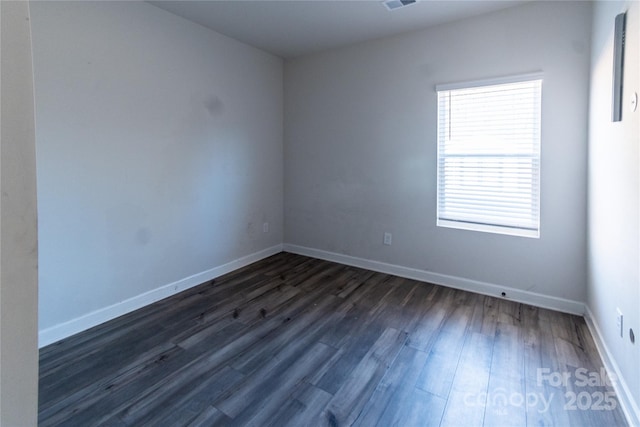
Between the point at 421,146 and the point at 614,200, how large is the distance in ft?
5.58

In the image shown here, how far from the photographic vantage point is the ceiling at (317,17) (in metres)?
2.74

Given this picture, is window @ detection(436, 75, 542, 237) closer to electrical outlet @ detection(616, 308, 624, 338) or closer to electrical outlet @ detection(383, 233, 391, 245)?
electrical outlet @ detection(383, 233, 391, 245)

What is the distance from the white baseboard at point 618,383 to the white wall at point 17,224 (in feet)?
7.58

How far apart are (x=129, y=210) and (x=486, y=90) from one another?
3.40m

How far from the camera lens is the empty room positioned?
1765 millimetres

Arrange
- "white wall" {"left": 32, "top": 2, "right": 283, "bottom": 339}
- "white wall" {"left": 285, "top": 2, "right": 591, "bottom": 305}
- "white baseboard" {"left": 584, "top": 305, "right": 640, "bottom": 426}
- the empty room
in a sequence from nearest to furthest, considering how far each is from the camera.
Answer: "white baseboard" {"left": 584, "top": 305, "right": 640, "bottom": 426} < the empty room < "white wall" {"left": 32, "top": 2, "right": 283, "bottom": 339} < "white wall" {"left": 285, "top": 2, "right": 591, "bottom": 305}

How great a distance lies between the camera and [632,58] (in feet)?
5.29

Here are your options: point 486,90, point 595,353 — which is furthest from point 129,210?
point 595,353

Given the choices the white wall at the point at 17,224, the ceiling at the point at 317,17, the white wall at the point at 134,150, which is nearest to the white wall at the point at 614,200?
the ceiling at the point at 317,17

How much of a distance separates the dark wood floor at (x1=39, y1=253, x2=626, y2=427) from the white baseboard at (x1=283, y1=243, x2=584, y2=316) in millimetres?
108

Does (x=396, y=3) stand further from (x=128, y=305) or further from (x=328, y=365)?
(x=128, y=305)

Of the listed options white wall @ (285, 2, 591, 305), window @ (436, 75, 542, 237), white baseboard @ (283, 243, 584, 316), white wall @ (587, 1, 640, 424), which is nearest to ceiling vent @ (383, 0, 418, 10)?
white wall @ (285, 2, 591, 305)

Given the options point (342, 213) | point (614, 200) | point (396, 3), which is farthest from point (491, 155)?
point (342, 213)

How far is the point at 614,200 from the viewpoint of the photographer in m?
1.87
